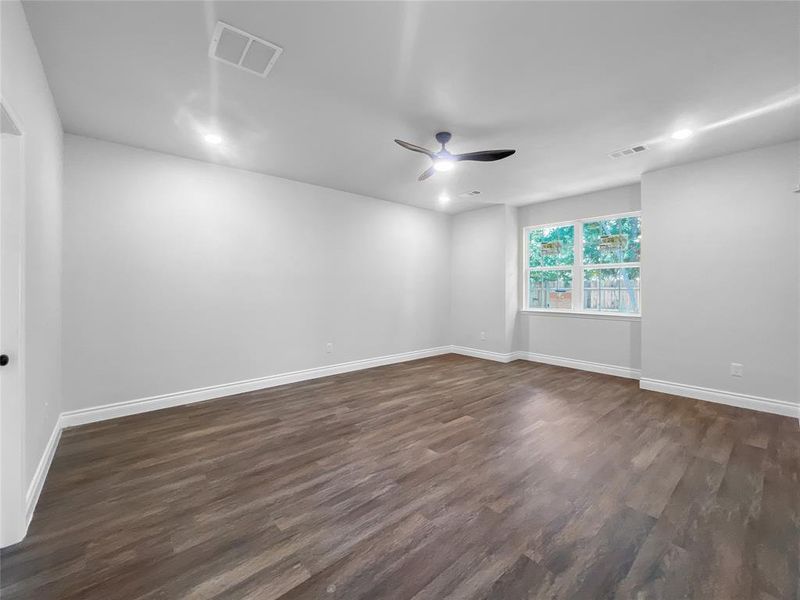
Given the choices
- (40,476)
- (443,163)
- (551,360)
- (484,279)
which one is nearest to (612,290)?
(551,360)

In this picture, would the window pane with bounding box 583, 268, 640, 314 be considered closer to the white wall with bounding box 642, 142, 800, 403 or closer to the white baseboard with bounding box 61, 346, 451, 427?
the white wall with bounding box 642, 142, 800, 403

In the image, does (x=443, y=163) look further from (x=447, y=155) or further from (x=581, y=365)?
(x=581, y=365)

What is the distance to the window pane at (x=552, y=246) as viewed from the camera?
5.67 metres

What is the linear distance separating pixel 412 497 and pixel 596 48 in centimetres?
297

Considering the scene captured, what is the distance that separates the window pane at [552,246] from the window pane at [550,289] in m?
0.18

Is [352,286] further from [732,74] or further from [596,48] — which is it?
[732,74]

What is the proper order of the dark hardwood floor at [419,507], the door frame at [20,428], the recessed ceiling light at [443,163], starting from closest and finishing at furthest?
the dark hardwood floor at [419,507], the door frame at [20,428], the recessed ceiling light at [443,163]

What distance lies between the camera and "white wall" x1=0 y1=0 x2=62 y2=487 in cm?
173

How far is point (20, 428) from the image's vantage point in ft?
5.66

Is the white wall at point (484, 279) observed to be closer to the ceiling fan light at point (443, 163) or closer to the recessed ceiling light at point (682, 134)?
the recessed ceiling light at point (682, 134)

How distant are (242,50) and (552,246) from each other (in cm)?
525

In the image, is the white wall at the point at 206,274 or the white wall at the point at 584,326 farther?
the white wall at the point at 584,326

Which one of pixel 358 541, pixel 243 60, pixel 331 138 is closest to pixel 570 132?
pixel 331 138

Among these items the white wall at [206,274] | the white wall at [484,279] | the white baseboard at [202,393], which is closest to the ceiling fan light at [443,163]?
the white wall at [206,274]
